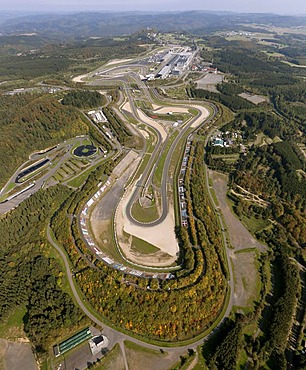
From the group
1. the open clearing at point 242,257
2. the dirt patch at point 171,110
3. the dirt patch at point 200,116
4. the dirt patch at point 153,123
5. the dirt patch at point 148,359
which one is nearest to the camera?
the dirt patch at point 148,359

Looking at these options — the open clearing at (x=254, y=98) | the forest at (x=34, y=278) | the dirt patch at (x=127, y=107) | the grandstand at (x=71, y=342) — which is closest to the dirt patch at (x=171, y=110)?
the dirt patch at (x=127, y=107)

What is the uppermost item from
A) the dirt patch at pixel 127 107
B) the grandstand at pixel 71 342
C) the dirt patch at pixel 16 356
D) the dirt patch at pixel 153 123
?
the dirt patch at pixel 127 107

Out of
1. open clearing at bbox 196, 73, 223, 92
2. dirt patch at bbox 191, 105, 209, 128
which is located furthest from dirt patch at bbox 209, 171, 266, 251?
open clearing at bbox 196, 73, 223, 92

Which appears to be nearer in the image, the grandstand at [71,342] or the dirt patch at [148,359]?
the dirt patch at [148,359]

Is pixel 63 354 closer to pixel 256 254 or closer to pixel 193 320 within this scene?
pixel 193 320

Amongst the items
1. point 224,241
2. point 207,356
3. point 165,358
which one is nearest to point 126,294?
point 165,358

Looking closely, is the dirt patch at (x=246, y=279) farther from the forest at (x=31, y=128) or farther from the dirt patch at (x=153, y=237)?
the forest at (x=31, y=128)

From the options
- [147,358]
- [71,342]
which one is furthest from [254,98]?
[71,342]
